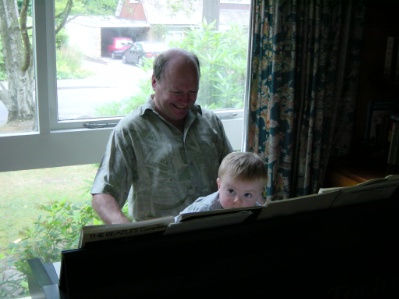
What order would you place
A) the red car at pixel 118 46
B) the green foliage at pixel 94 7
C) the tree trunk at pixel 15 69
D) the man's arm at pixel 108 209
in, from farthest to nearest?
the red car at pixel 118 46 < the green foliage at pixel 94 7 < the tree trunk at pixel 15 69 < the man's arm at pixel 108 209

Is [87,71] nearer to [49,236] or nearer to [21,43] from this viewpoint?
[21,43]

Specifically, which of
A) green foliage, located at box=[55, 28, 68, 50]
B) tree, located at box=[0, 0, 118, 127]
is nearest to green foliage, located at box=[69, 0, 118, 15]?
tree, located at box=[0, 0, 118, 127]

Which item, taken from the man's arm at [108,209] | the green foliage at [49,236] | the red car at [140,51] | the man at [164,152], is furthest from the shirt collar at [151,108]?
the green foliage at [49,236]

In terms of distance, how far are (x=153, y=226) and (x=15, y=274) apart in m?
2.34

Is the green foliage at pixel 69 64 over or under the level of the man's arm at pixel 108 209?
over

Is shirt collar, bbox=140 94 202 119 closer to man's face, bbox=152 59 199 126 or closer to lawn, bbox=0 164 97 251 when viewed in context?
man's face, bbox=152 59 199 126

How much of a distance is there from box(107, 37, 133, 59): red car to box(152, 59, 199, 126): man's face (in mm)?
663

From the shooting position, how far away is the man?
1.90 m

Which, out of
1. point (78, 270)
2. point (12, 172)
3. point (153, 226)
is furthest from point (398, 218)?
point (12, 172)

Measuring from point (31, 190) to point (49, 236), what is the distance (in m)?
0.32

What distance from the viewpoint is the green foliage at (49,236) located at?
9.01 ft

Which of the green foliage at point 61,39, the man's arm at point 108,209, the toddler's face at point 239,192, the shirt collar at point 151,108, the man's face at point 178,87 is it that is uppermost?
the green foliage at point 61,39

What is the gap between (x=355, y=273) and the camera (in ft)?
2.72

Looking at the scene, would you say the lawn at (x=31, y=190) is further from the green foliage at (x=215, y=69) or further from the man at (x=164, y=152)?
the man at (x=164, y=152)
